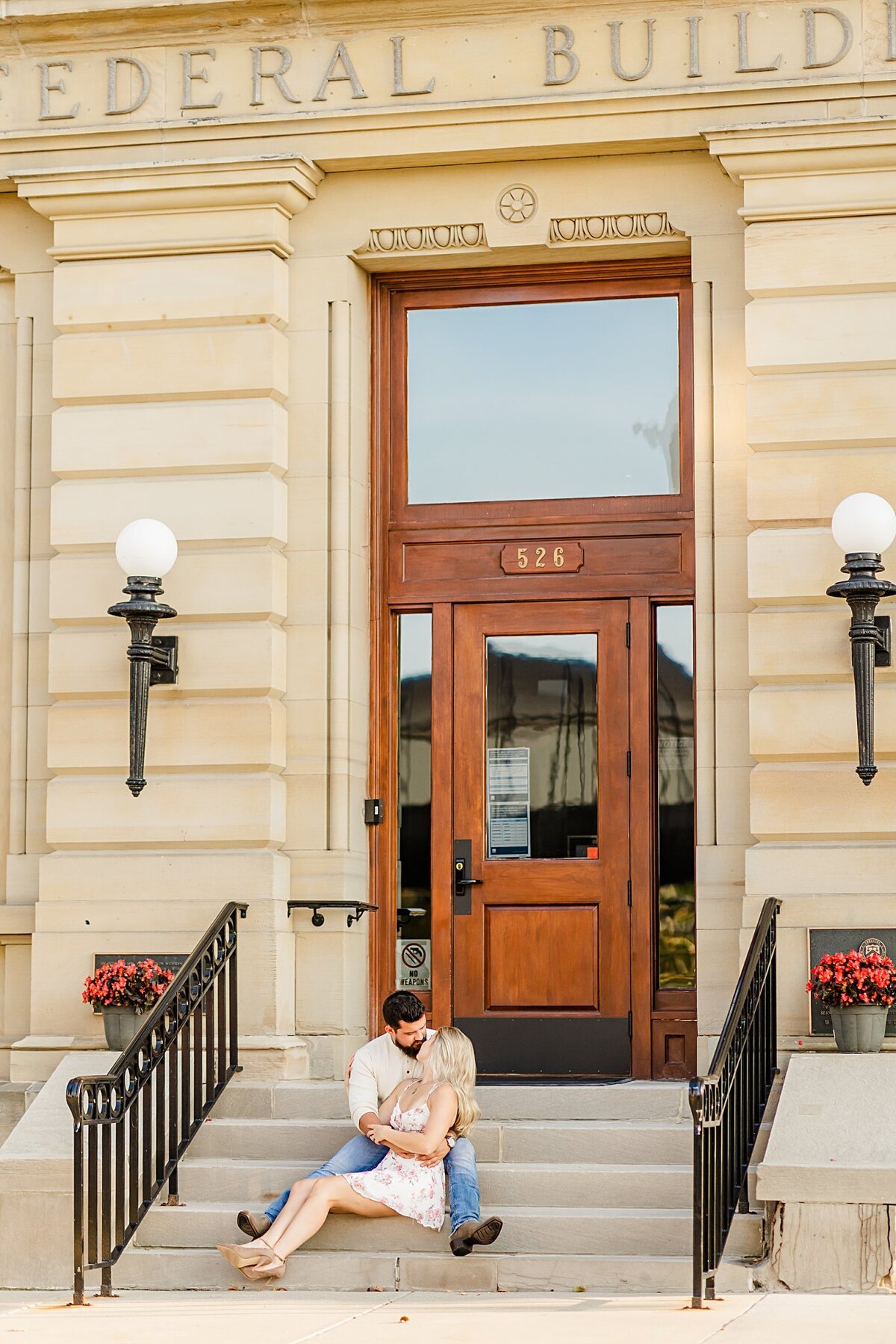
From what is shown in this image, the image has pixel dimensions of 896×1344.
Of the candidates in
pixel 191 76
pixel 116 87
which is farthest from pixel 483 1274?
pixel 116 87

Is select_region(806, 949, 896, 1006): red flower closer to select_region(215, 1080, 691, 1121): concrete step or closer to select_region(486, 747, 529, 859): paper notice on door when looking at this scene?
select_region(215, 1080, 691, 1121): concrete step

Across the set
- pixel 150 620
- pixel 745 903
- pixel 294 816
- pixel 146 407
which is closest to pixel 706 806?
pixel 745 903

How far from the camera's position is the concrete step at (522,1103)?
28.3 ft

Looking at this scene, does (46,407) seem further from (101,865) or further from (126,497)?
(101,865)

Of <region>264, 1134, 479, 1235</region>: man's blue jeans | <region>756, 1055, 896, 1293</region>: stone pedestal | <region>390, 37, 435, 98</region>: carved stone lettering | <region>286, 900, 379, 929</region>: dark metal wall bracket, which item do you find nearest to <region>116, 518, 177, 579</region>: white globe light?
<region>286, 900, 379, 929</region>: dark metal wall bracket

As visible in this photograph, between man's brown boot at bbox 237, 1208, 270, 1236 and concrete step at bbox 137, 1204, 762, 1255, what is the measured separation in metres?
0.25

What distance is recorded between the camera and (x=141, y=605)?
9156mm

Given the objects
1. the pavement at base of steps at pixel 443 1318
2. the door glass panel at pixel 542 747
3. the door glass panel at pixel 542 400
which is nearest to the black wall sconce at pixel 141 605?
the door glass panel at pixel 542 400

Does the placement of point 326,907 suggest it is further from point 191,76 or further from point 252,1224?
point 191,76

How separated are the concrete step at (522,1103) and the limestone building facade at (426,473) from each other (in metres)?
0.34

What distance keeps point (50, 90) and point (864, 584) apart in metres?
5.03

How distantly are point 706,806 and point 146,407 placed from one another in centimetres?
348

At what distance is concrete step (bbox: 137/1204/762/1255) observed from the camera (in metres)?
7.59

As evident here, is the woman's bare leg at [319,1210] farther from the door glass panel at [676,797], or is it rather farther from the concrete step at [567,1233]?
the door glass panel at [676,797]
